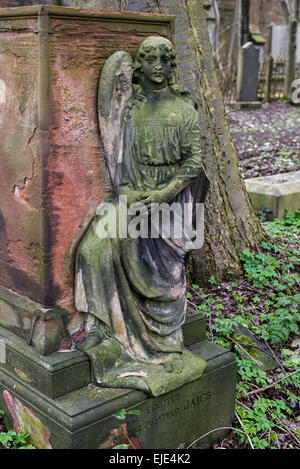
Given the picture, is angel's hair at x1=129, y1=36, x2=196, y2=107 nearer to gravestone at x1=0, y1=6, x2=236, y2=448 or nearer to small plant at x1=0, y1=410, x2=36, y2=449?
gravestone at x1=0, y1=6, x2=236, y2=448

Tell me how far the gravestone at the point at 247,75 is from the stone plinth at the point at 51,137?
45.2 feet

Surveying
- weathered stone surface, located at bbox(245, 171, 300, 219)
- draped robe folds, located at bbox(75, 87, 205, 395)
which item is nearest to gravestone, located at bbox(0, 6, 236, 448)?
draped robe folds, located at bbox(75, 87, 205, 395)

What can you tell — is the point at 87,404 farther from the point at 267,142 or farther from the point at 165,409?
the point at 267,142

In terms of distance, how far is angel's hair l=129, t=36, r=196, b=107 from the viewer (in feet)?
9.91

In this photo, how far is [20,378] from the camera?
3133 millimetres

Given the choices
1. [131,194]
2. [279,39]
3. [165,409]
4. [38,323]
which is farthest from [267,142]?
[279,39]

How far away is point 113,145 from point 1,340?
4.34ft

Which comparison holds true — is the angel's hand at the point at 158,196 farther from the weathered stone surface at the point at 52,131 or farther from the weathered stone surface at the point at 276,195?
the weathered stone surface at the point at 276,195

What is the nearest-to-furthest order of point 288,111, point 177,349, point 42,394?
point 42,394, point 177,349, point 288,111

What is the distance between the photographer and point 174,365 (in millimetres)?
3139

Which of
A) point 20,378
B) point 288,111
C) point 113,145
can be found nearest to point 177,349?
point 20,378

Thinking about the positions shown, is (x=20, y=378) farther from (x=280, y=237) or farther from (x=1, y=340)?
(x=280, y=237)

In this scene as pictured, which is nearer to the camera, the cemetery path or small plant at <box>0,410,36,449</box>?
small plant at <box>0,410,36,449</box>

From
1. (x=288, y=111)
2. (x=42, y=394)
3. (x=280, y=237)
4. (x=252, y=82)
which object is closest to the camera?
(x=42, y=394)
